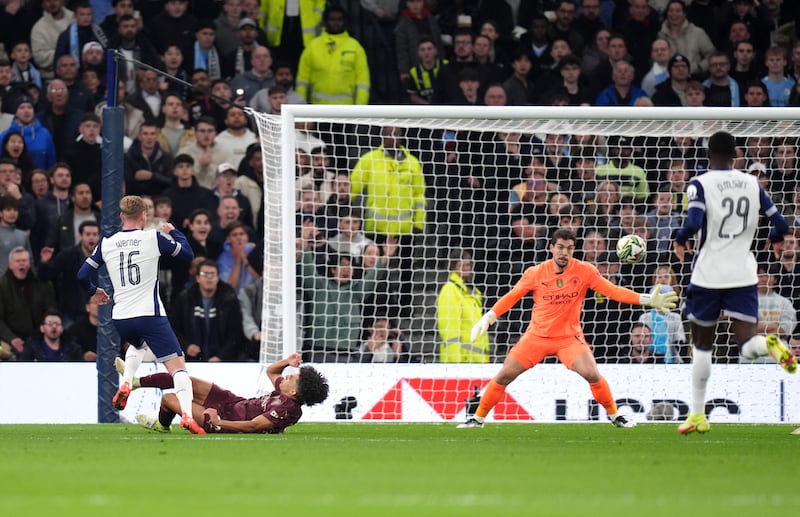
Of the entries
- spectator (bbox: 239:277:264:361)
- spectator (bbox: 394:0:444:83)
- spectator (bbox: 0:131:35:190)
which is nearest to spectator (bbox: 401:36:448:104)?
spectator (bbox: 394:0:444:83)

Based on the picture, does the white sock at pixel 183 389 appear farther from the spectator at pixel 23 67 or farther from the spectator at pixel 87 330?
the spectator at pixel 23 67

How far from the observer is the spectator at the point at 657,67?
20172 millimetres

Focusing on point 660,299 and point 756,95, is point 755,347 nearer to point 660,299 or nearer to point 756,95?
point 660,299

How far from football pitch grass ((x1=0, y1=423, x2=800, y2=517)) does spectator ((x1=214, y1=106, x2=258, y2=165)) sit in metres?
6.34

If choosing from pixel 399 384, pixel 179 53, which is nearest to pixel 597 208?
pixel 399 384

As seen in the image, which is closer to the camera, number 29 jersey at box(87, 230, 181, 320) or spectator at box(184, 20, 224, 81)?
number 29 jersey at box(87, 230, 181, 320)

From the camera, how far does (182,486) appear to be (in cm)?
773

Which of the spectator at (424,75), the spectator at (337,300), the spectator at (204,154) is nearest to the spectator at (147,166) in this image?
the spectator at (204,154)

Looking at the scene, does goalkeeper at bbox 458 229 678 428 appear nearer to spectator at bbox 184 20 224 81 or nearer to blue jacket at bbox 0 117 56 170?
blue jacket at bbox 0 117 56 170

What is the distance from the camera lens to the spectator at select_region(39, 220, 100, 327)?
54.4 ft

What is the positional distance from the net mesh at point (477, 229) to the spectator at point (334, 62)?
145cm

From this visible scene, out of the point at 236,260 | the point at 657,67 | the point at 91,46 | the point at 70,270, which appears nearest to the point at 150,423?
the point at 70,270

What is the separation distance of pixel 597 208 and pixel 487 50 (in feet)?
12.7

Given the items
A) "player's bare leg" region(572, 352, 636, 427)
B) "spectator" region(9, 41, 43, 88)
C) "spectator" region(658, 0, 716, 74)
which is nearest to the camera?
"player's bare leg" region(572, 352, 636, 427)
